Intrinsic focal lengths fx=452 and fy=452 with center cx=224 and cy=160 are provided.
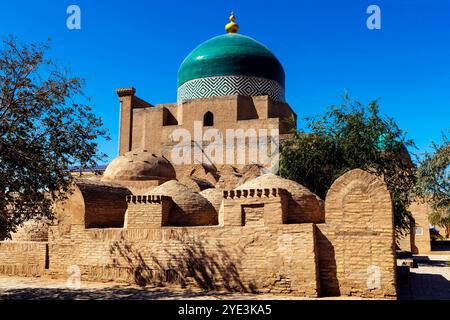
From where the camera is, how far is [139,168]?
16391 mm

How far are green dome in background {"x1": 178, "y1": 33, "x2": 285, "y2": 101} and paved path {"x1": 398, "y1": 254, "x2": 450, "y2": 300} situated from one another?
1413 cm

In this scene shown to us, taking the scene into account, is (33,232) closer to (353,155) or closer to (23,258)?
(23,258)

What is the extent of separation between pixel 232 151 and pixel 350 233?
14497 millimetres

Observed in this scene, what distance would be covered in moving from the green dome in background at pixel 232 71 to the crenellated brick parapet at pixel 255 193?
16.4 metres

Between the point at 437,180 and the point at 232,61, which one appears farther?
the point at 232,61

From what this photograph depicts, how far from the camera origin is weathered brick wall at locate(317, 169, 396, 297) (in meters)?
8.00

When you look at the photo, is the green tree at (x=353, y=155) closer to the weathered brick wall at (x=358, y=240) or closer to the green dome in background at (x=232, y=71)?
the weathered brick wall at (x=358, y=240)

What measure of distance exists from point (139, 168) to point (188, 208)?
227 inches

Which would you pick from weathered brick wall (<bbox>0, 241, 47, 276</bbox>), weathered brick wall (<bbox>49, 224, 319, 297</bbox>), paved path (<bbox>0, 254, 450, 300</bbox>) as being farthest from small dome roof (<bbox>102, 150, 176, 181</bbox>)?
paved path (<bbox>0, 254, 450, 300</bbox>)

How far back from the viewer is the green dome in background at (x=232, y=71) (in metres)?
25.7

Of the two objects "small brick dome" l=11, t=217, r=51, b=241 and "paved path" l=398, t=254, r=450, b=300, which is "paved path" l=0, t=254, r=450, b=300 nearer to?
"paved path" l=398, t=254, r=450, b=300

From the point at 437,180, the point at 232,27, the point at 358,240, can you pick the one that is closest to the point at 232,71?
the point at 232,27

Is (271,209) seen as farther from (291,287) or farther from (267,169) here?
(267,169)
